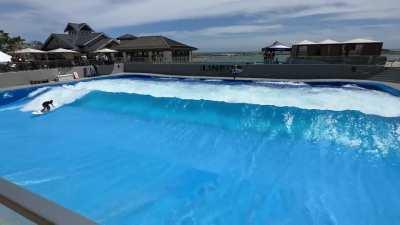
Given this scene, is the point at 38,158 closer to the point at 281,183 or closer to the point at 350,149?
the point at 281,183

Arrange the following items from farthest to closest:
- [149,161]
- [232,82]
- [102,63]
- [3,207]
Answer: [102,63]
[232,82]
[149,161]
[3,207]

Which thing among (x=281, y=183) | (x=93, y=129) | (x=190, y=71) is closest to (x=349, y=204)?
(x=281, y=183)

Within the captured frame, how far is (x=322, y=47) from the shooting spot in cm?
2166

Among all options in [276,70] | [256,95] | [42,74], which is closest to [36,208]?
[256,95]

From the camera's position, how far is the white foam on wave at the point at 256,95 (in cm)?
1247

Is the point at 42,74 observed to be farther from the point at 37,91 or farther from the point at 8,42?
the point at 8,42

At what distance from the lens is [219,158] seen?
8508mm

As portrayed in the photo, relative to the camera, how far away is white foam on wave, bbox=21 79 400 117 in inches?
491

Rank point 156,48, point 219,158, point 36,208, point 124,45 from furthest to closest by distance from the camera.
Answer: point 124,45, point 156,48, point 219,158, point 36,208

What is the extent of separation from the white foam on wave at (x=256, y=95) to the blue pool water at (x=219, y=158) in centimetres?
13

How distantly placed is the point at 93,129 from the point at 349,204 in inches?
355

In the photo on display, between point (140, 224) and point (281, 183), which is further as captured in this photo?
point (281, 183)

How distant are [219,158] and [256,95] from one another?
24.2 ft

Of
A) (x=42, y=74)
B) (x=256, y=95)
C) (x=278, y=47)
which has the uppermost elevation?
(x=278, y=47)
